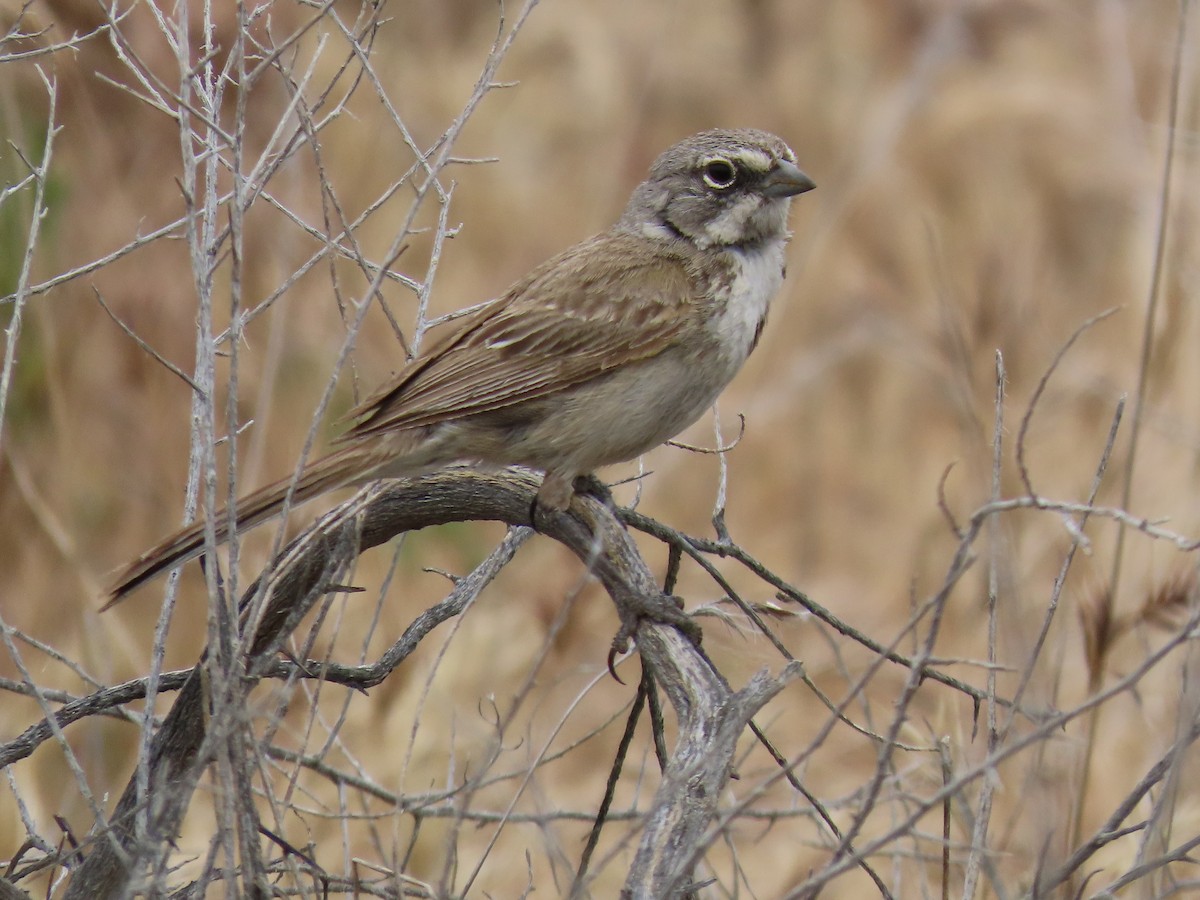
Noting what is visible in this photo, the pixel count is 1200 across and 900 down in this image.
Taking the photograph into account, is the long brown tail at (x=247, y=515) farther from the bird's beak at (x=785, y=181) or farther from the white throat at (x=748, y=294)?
the bird's beak at (x=785, y=181)

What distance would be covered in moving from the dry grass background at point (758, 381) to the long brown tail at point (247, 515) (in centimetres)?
33

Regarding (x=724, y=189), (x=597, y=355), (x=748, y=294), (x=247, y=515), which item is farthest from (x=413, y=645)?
(x=724, y=189)

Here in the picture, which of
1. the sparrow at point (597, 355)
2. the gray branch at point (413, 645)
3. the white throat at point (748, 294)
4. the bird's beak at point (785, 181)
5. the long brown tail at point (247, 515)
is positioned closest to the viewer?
the gray branch at point (413, 645)

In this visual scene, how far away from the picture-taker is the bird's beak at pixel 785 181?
12.5 feet

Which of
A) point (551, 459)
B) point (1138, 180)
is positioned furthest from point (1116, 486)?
point (551, 459)

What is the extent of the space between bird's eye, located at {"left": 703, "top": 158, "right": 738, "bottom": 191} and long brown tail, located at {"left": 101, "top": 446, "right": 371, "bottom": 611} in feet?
3.92

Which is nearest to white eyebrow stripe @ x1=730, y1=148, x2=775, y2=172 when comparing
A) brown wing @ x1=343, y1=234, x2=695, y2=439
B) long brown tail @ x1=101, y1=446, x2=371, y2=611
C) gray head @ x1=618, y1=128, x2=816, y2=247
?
gray head @ x1=618, y1=128, x2=816, y2=247

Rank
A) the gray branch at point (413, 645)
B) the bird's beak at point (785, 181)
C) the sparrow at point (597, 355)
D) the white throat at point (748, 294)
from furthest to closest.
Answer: the bird's beak at point (785, 181)
the white throat at point (748, 294)
the sparrow at point (597, 355)
the gray branch at point (413, 645)

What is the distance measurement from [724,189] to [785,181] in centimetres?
16

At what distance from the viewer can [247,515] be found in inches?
123

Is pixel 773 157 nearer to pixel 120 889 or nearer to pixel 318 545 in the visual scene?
pixel 318 545

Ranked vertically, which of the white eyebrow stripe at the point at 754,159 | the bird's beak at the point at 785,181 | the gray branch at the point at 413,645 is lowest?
the gray branch at the point at 413,645

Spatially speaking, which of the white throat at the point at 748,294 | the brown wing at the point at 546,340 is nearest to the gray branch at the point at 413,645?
the brown wing at the point at 546,340

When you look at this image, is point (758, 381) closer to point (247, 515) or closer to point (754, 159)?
point (754, 159)
